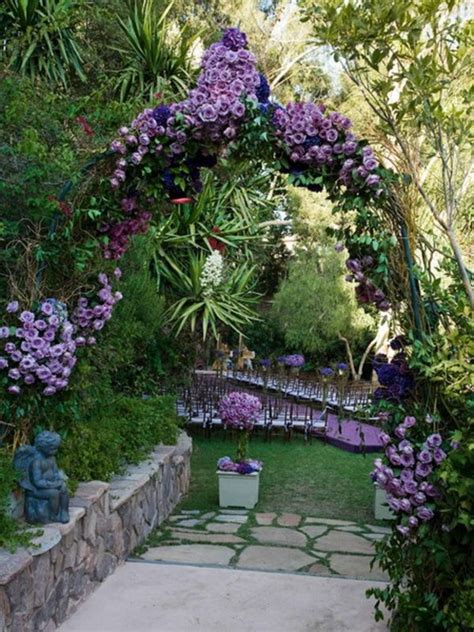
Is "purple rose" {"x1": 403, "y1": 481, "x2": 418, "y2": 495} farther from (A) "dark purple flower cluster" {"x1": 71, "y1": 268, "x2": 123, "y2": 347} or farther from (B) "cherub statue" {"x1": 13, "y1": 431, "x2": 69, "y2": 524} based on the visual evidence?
(A) "dark purple flower cluster" {"x1": 71, "y1": 268, "x2": 123, "y2": 347}

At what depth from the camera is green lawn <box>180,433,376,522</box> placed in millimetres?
6430

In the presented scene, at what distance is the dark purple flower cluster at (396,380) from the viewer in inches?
122

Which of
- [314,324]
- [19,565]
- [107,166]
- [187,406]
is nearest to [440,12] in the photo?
[107,166]

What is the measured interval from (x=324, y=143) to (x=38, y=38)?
3.93 meters

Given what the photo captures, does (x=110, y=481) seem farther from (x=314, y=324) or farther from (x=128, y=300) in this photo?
(x=314, y=324)

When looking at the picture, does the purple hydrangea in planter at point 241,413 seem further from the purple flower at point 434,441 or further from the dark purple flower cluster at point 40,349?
the purple flower at point 434,441

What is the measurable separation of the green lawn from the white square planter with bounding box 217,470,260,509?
131 millimetres

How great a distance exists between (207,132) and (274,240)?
15589 mm

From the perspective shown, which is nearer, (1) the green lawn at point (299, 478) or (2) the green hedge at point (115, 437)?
(2) the green hedge at point (115, 437)

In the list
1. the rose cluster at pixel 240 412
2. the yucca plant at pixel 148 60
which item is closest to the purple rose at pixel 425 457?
the rose cluster at pixel 240 412

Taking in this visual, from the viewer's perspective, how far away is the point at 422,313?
3086 mm

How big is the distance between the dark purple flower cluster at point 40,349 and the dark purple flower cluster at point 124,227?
0.43 meters

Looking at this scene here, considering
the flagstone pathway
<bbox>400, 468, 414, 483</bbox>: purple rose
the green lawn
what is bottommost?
the flagstone pathway

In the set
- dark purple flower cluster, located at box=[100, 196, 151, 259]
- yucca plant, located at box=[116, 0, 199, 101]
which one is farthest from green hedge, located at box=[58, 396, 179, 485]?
yucca plant, located at box=[116, 0, 199, 101]
